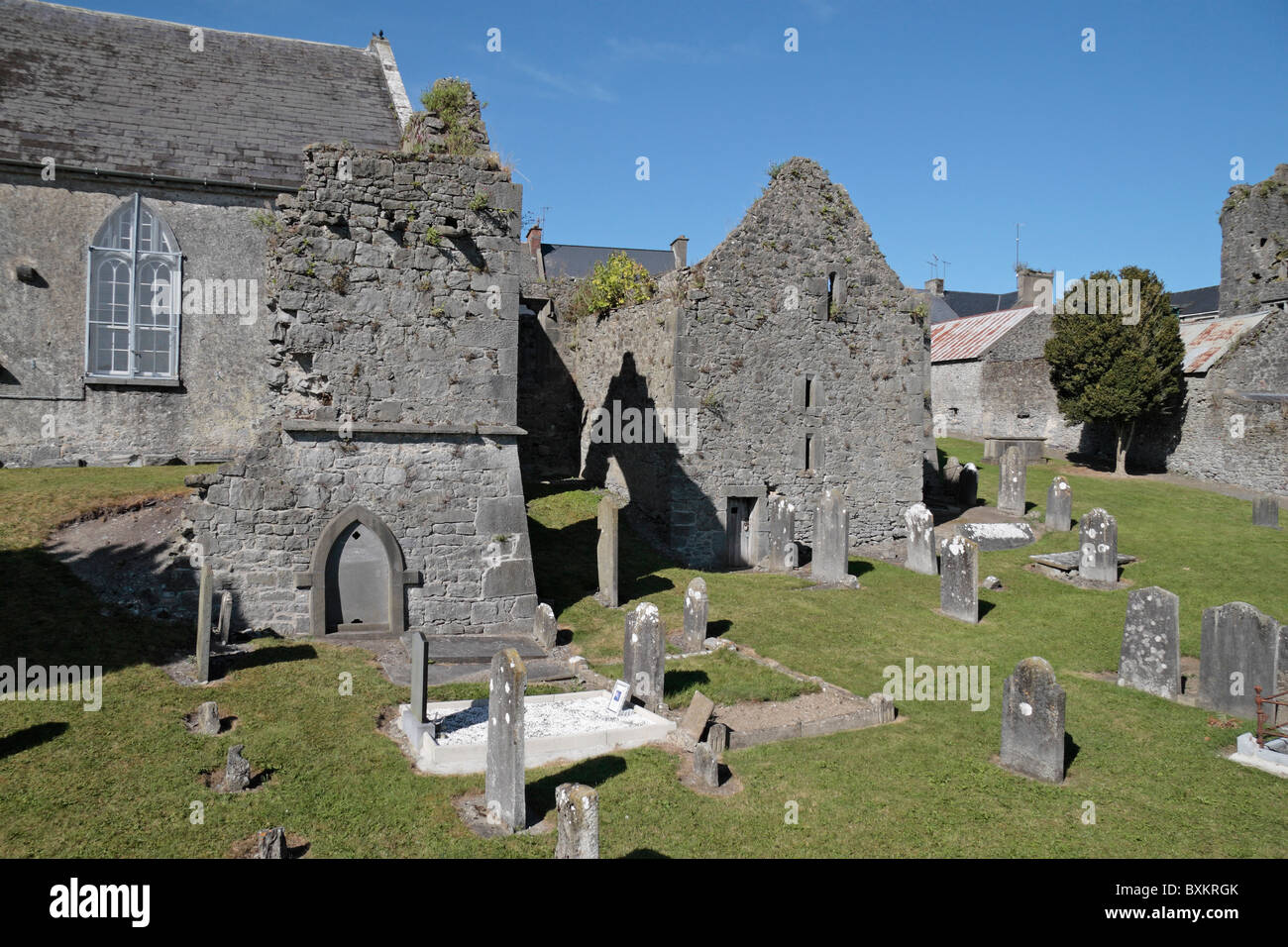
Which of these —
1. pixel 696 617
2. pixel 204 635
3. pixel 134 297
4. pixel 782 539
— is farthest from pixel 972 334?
pixel 204 635

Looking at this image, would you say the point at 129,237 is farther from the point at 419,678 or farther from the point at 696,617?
the point at 696,617

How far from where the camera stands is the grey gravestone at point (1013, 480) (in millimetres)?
22328

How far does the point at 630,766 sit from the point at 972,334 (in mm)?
35731

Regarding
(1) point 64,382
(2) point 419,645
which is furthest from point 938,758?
(1) point 64,382

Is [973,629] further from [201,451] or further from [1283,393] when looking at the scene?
[1283,393]

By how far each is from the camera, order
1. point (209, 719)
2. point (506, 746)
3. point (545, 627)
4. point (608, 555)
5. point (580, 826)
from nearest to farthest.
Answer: point (580, 826)
point (506, 746)
point (209, 719)
point (545, 627)
point (608, 555)

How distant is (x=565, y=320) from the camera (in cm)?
2606

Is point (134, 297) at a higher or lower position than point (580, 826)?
higher

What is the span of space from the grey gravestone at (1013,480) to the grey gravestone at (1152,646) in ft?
38.7

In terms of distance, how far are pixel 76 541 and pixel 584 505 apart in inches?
426

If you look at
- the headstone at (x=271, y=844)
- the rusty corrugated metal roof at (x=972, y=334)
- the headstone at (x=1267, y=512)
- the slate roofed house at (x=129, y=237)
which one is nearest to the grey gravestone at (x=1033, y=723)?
the headstone at (x=271, y=844)

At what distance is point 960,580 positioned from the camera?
47.8ft

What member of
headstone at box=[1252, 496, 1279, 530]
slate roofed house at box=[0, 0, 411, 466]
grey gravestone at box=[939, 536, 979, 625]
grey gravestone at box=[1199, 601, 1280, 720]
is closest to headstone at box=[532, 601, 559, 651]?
grey gravestone at box=[939, 536, 979, 625]

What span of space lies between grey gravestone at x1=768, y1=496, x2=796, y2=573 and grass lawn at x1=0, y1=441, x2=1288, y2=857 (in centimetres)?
468
